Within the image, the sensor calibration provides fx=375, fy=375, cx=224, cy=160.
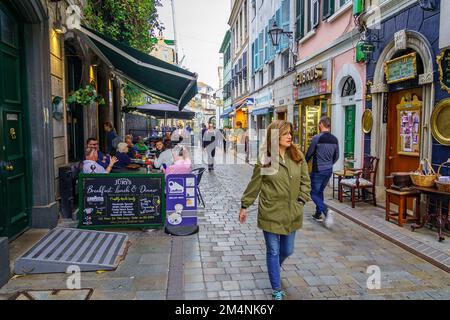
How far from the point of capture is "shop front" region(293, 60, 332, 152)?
11268mm

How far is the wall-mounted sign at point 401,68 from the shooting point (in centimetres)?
684

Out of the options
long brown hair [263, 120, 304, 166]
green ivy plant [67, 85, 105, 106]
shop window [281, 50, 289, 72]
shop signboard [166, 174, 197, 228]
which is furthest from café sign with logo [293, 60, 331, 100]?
long brown hair [263, 120, 304, 166]

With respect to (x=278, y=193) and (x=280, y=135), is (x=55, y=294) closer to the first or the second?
(x=278, y=193)

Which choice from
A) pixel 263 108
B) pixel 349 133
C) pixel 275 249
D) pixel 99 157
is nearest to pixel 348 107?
pixel 349 133

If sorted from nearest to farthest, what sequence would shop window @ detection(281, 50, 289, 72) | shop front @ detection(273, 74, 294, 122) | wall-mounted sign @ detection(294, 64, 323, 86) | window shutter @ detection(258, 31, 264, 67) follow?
wall-mounted sign @ detection(294, 64, 323, 86), shop front @ detection(273, 74, 294, 122), shop window @ detection(281, 50, 289, 72), window shutter @ detection(258, 31, 264, 67)

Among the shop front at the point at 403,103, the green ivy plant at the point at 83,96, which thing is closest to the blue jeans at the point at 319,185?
the shop front at the point at 403,103

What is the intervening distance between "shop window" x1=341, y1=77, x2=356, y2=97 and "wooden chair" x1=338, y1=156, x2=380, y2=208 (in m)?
2.40

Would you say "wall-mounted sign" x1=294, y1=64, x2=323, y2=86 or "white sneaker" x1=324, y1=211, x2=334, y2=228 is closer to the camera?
"white sneaker" x1=324, y1=211, x2=334, y2=228

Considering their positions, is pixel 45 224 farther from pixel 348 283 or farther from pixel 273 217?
pixel 348 283

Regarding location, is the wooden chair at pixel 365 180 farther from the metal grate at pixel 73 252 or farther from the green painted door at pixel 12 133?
the green painted door at pixel 12 133

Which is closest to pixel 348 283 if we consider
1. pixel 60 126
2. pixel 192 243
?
pixel 192 243

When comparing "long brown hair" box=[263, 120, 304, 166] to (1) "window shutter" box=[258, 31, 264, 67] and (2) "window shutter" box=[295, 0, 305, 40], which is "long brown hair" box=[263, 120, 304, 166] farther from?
(1) "window shutter" box=[258, 31, 264, 67]

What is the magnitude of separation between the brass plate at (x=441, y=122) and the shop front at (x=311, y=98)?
4.92 m

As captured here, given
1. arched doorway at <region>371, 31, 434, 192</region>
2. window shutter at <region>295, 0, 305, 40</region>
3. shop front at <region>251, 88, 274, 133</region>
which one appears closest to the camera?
arched doorway at <region>371, 31, 434, 192</region>
